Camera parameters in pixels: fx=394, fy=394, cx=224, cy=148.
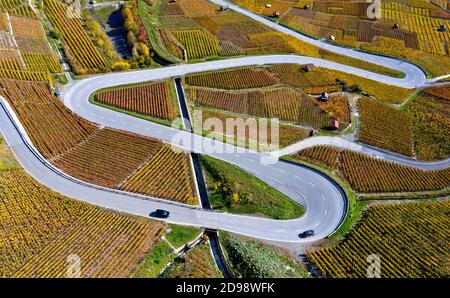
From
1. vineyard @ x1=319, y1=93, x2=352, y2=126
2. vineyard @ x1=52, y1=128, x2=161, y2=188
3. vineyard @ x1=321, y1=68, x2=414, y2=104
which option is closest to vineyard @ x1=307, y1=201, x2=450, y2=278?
vineyard @ x1=319, y1=93, x2=352, y2=126

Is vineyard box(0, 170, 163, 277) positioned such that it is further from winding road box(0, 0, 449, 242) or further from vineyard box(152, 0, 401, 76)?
vineyard box(152, 0, 401, 76)

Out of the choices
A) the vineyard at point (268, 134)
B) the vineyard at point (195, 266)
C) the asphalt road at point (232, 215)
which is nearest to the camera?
the vineyard at point (195, 266)

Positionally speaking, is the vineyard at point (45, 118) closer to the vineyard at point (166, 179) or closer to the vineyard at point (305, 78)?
the vineyard at point (166, 179)

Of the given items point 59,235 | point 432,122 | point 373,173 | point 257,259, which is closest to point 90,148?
point 59,235

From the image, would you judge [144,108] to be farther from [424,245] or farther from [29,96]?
[424,245]

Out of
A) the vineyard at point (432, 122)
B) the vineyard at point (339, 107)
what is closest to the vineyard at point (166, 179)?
the vineyard at point (339, 107)

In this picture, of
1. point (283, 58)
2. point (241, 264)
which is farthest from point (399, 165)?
point (283, 58)
